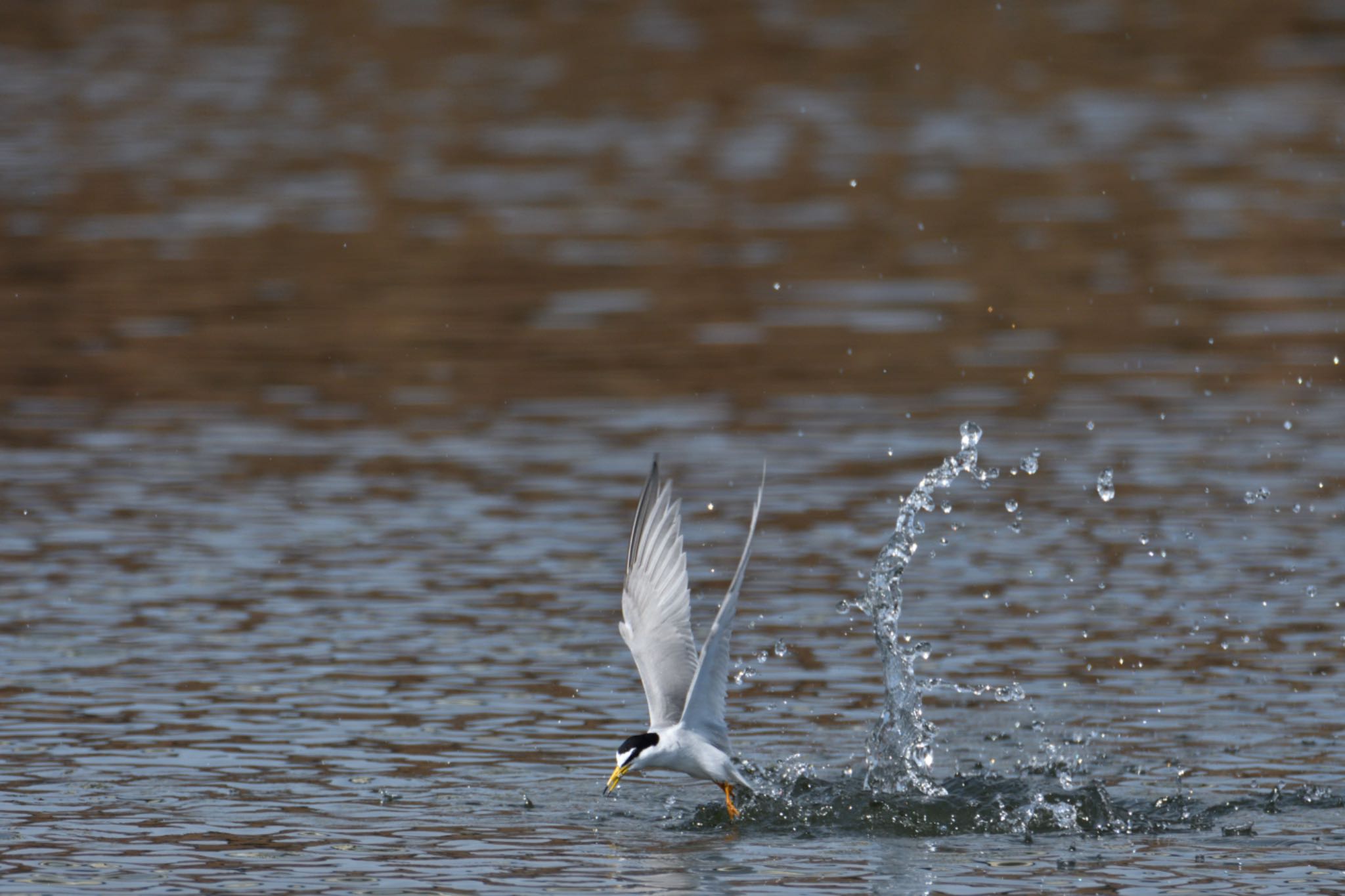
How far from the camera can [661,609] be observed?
10.5 metres

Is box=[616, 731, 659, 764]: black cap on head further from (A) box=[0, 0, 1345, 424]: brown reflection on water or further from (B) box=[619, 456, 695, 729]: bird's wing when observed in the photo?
(A) box=[0, 0, 1345, 424]: brown reflection on water

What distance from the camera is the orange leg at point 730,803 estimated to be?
33.9 ft

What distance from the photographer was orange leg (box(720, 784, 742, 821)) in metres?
10.3

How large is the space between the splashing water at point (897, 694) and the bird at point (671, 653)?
0.72m

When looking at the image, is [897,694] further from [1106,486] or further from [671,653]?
[1106,486]

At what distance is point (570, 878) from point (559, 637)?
13.4 ft

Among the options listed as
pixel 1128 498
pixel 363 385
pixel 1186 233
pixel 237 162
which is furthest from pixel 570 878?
pixel 237 162

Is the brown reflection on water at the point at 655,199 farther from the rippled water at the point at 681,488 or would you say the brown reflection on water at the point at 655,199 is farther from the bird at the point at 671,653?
the bird at the point at 671,653

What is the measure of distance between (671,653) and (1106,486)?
18.8 ft

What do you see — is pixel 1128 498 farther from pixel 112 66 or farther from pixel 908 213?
pixel 112 66

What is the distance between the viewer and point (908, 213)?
91.1ft

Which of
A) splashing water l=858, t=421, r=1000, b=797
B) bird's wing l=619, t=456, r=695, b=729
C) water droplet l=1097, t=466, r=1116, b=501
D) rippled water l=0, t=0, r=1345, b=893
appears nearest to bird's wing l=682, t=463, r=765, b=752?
bird's wing l=619, t=456, r=695, b=729

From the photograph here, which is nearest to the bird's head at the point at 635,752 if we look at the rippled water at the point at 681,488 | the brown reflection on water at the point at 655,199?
the rippled water at the point at 681,488

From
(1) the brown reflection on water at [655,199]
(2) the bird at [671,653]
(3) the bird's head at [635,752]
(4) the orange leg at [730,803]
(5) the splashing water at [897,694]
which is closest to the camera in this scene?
(3) the bird's head at [635,752]
